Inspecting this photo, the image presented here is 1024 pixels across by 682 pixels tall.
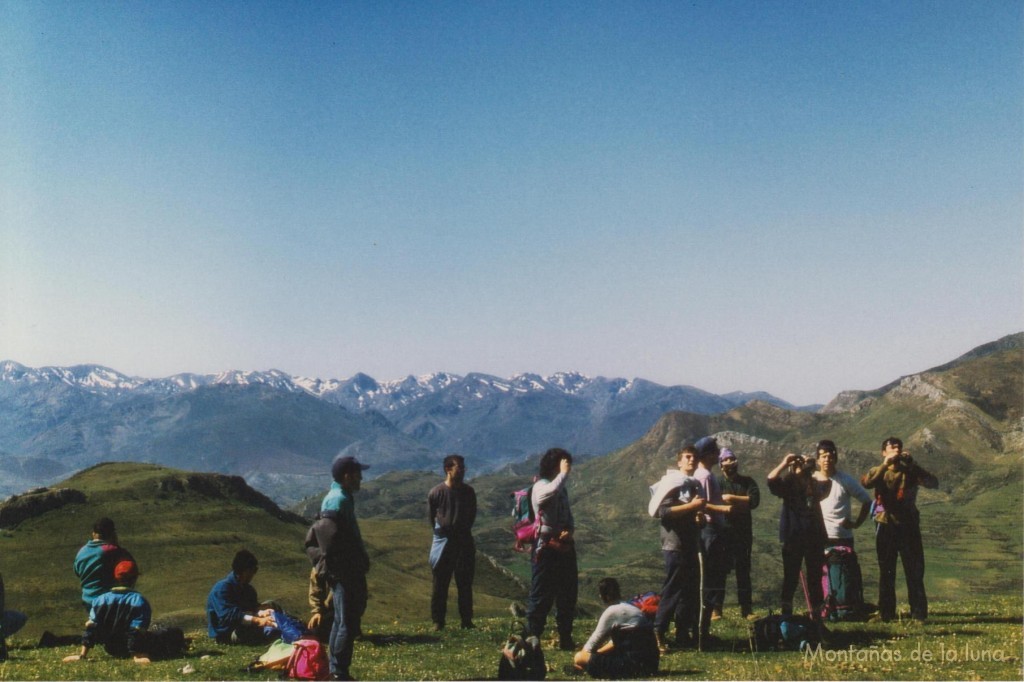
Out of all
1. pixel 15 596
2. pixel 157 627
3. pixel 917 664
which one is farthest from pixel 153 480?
pixel 917 664

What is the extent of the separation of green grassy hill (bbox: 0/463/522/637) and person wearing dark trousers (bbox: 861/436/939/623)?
58.7 m

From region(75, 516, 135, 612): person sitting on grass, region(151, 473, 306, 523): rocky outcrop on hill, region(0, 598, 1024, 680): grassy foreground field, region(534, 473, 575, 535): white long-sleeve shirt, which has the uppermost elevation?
region(534, 473, 575, 535): white long-sleeve shirt

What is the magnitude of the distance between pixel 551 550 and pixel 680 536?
229 cm

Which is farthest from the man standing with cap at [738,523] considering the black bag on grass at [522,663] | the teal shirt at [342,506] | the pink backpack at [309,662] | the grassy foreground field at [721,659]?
the pink backpack at [309,662]

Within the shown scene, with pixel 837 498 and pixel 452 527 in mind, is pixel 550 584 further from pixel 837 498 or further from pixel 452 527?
pixel 837 498

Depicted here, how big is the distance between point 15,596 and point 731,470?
99.9 m

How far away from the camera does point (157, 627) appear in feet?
49.2

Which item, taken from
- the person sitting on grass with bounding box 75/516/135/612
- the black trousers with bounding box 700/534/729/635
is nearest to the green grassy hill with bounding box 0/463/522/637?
the person sitting on grass with bounding box 75/516/135/612

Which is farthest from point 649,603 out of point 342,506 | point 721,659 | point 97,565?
point 97,565

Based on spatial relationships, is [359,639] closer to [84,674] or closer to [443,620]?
[443,620]

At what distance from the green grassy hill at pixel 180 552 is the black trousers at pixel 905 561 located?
58.5 meters

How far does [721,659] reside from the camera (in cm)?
1277

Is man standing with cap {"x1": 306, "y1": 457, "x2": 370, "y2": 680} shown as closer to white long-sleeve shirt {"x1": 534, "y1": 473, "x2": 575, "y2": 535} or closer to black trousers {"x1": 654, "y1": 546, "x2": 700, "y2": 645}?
white long-sleeve shirt {"x1": 534, "y1": 473, "x2": 575, "y2": 535}

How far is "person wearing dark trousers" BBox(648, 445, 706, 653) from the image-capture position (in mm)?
13008
